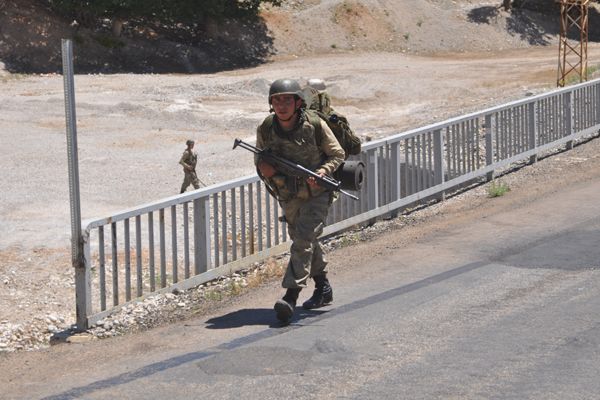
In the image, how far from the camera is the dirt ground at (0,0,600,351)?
49.6 feet

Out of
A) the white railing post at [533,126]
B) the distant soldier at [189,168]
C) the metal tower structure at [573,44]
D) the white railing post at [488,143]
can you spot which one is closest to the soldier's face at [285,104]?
the white railing post at [488,143]

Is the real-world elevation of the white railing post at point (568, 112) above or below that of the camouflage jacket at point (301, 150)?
below

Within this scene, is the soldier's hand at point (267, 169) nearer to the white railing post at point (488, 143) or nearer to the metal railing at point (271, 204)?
the metal railing at point (271, 204)

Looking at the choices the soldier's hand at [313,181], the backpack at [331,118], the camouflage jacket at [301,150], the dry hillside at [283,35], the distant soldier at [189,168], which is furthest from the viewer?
the dry hillside at [283,35]

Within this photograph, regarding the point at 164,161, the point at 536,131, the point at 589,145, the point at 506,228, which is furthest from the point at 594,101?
the point at 164,161

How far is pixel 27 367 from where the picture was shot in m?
8.12

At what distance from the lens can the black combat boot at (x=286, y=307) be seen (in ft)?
28.0

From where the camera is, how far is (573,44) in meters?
52.8

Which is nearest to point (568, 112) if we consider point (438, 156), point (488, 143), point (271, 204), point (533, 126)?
point (533, 126)

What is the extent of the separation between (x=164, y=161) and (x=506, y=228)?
11.9 m

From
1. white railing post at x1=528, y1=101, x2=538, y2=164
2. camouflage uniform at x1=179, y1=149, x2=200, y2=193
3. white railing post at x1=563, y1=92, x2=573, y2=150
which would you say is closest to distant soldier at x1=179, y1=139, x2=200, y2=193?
camouflage uniform at x1=179, y1=149, x2=200, y2=193

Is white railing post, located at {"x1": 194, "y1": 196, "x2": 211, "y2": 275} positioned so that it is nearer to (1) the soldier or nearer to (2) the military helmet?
(1) the soldier

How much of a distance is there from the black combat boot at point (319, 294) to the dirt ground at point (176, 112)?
8.14 ft

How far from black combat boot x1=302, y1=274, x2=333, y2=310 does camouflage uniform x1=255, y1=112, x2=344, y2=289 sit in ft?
1.14
